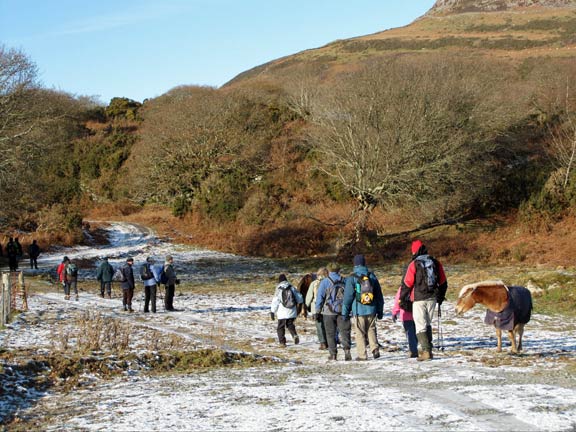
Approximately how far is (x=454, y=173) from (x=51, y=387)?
27.7 metres

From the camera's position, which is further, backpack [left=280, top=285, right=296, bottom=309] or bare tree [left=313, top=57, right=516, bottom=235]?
bare tree [left=313, top=57, right=516, bottom=235]

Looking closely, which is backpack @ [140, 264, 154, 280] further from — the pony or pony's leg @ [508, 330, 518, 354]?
pony's leg @ [508, 330, 518, 354]

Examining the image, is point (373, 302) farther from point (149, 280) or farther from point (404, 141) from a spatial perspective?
point (404, 141)

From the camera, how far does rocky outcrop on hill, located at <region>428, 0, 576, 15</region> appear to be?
360ft

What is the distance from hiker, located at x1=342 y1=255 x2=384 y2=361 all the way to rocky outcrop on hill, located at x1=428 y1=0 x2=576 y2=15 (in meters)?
106

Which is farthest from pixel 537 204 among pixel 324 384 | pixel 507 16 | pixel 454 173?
pixel 507 16

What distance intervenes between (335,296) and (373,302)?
76 centimetres

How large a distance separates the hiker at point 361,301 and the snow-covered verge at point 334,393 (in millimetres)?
536

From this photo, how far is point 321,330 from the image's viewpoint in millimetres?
13477

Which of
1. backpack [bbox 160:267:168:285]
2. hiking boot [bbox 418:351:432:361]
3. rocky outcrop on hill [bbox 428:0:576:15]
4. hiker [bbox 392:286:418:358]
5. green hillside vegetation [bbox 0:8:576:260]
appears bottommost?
hiking boot [bbox 418:351:432:361]

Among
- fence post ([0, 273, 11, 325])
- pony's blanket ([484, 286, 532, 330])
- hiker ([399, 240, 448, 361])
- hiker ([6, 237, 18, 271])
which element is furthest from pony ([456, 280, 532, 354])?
hiker ([6, 237, 18, 271])

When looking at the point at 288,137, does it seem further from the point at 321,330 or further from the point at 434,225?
the point at 321,330

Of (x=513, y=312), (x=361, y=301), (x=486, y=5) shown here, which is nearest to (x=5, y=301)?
(x=361, y=301)

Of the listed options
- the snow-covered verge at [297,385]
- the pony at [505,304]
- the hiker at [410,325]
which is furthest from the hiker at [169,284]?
the pony at [505,304]
